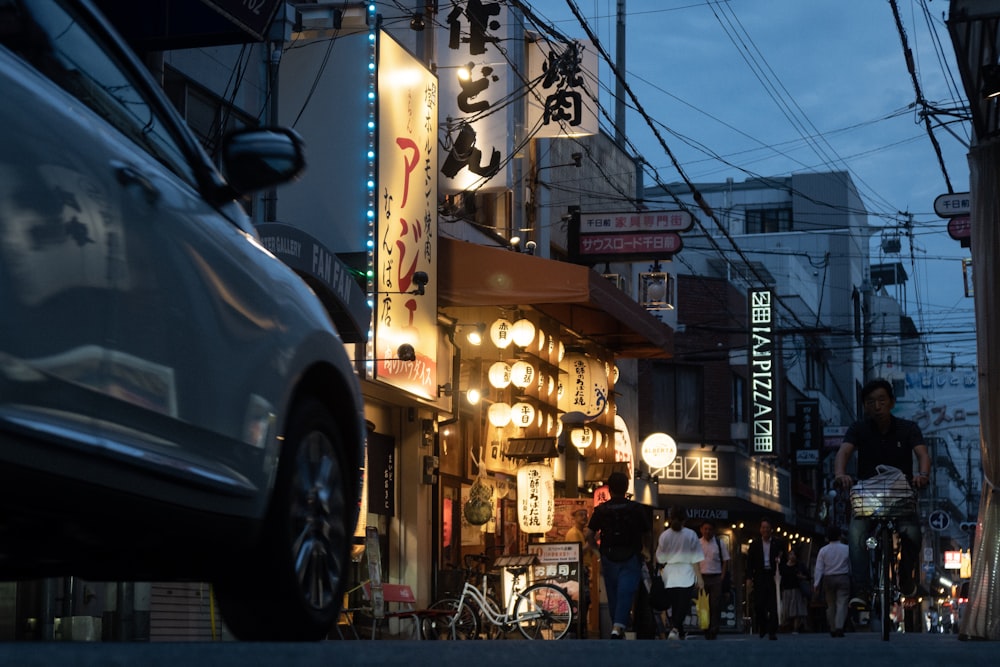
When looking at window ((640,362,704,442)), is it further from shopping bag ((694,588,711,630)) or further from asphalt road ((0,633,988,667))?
asphalt road ((0,633,988,667))

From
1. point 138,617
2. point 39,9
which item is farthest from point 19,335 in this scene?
point 138,617

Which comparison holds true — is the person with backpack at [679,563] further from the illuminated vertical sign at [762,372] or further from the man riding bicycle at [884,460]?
the illuminated vertical sign at [762,372]

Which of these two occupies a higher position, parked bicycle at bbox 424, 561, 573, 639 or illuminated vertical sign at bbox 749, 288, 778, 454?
illuminated vertical sign at bbox 749, 288, 778, 454

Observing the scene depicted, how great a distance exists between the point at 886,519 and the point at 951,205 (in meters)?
17.2

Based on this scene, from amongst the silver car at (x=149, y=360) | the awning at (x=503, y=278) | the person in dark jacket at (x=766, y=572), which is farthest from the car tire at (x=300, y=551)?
the person in dark jacket at (x=766, y=572)

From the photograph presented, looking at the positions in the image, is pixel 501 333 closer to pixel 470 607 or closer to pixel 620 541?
pixel 470 607

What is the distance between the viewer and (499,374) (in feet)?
74.0

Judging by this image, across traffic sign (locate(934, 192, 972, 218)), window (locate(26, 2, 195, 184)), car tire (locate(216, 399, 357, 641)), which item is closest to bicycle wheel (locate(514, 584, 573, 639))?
traffic sign (locate(934, 192, 972, 218))

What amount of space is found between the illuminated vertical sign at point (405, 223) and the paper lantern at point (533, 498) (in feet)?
17.0

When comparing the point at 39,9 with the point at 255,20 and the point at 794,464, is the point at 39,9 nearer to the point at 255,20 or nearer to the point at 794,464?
the point at 255,20

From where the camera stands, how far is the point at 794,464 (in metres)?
51.8

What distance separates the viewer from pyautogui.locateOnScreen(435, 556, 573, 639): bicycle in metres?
18.7

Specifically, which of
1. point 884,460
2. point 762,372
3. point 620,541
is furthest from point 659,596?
point 762,372

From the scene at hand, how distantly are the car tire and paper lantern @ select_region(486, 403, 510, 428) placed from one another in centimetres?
1698
